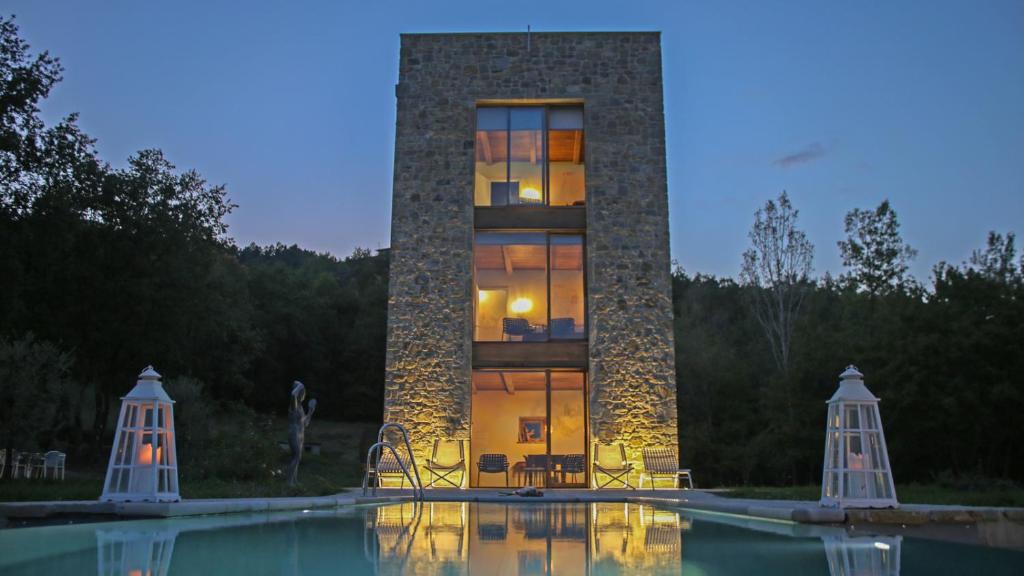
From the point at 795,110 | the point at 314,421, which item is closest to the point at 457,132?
the point at 795,110

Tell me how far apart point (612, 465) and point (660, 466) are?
0.86 meters

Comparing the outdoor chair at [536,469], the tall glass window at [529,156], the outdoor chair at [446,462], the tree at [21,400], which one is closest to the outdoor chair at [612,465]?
the outdoor chair at [536,469]

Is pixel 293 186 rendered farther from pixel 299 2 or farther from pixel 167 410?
pixel 167 410

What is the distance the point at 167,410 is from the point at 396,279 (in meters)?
8.04

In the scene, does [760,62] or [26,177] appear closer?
[26,177]

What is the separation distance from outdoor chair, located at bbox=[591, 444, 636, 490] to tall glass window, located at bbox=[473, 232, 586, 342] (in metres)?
2.15

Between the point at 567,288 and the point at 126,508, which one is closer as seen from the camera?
the point at 126,508

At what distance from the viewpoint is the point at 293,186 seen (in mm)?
29375

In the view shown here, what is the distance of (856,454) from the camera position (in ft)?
→ 24.4

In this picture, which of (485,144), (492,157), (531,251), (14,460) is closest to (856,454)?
(531,251)

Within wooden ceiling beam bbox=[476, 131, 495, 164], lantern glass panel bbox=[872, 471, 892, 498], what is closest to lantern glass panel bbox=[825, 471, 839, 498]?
lantern glass panel bbox=[872, 471, 892, 498]

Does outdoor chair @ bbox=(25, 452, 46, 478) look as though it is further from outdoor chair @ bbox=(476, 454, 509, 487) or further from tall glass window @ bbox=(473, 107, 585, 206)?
tall glass window @ bbox=(473, 107, 585, 206)

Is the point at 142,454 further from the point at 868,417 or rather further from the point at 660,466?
the point at 660,466

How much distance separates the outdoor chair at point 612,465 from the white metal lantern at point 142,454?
27.9 feet
